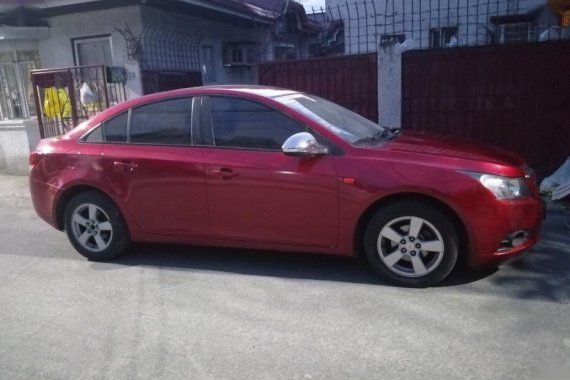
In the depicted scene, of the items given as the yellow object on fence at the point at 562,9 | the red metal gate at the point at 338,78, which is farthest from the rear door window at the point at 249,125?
the yellow object on fence at the point at 562,9

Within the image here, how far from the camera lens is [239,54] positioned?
13195 mm

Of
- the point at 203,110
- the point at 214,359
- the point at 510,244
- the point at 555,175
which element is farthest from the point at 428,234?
the point at 555,175

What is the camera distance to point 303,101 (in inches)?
184

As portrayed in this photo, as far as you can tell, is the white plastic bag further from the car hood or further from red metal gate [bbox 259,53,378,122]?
red metal gate [bbox 259,53,378,122]

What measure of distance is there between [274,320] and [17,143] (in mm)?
8183

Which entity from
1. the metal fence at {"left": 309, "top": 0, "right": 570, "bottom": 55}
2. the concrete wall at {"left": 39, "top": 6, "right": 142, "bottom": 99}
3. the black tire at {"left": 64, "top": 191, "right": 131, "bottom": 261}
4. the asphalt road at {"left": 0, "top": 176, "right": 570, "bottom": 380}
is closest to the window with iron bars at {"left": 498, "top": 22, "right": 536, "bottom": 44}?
the metal fence at {"left": 309, "top": 0, "right": 570, "bottom": 55}

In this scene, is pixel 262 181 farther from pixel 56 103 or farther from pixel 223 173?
pixel 56 103

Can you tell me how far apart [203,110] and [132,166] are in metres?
0.83

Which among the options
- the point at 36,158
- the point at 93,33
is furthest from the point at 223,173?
the point at 93,33

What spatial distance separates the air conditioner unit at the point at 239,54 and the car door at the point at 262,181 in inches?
336

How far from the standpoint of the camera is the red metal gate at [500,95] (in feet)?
23.8

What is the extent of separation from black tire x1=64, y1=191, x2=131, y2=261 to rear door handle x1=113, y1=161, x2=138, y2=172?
37 centimetres

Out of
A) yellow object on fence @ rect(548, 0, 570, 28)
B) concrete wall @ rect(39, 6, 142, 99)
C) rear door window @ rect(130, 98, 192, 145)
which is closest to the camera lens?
rear door window @ rect(130, 98, 192, 145)

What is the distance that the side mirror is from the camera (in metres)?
4.01
